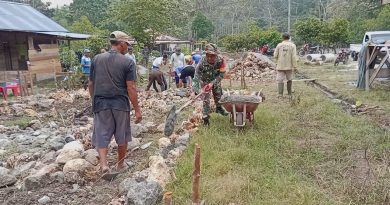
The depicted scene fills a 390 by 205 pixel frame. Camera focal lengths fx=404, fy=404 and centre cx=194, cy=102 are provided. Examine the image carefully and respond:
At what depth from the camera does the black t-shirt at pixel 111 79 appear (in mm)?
4703

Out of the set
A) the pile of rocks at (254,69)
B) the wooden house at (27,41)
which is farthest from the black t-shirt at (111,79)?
the pile of rocks at (254,69)

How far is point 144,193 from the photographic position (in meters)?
3.64

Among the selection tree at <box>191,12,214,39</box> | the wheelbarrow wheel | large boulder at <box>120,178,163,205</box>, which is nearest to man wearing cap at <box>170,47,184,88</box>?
the wheelbarrow wheel

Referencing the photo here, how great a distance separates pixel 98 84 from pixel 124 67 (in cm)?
37

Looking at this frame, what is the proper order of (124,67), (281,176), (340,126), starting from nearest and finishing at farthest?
(281,176) < (124,67) < (340,126)

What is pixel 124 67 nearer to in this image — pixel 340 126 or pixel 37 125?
pixel 340 126

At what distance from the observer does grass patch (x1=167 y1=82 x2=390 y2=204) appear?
12.7ft

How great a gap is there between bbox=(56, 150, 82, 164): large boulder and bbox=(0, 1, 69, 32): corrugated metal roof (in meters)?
11.5

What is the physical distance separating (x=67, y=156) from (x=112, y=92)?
3.78 ft

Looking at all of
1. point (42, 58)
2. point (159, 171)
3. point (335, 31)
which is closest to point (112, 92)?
point (159, 171)

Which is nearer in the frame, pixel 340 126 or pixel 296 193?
pixel 296 193

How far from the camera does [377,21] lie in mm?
33094

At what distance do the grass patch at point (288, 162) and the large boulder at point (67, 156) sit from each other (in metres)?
1.44

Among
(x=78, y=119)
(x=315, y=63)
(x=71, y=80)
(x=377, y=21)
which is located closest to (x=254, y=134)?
(x=78, y=119)
